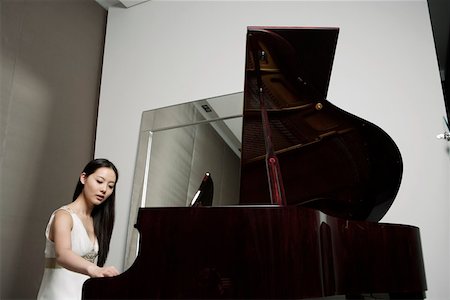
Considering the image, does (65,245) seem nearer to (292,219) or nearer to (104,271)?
(104,271)

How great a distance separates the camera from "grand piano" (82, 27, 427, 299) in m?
1.24

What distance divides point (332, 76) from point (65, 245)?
193 cm

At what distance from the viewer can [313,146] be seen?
1.90m

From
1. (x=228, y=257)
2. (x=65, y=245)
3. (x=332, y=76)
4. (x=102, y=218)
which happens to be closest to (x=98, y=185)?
(x=102, y=218)

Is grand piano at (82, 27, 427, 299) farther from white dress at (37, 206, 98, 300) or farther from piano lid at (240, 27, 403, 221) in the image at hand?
white dress at (37, 206, 98, 300)

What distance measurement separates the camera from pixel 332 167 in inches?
74.6

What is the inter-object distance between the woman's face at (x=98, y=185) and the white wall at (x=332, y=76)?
0.93 m

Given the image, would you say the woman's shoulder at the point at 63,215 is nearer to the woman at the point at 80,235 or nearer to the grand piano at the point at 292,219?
the woman at the point at 80,235

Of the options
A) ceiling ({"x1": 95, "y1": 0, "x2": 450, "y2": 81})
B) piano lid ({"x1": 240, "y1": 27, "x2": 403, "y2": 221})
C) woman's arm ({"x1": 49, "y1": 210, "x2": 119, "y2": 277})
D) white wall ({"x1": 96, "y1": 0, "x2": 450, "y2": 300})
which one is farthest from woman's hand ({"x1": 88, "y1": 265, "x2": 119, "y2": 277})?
white wall ({"x1": 96, "y1": 0, "x2": 450, "y2": 300})

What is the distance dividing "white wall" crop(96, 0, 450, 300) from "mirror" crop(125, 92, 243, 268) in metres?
0.12

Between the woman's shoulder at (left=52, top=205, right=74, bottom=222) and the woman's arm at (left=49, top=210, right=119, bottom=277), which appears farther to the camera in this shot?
the woman's shoulder at (left=52, top=205, right=74, bottom=222)

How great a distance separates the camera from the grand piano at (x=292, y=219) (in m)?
1.24

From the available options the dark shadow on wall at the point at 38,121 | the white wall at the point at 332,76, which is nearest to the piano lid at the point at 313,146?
the white wall at the point at 332,76

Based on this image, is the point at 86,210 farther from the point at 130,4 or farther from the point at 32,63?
the point at 130,4
